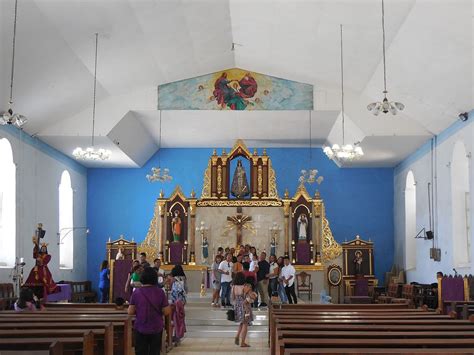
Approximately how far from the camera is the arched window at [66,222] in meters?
24.7

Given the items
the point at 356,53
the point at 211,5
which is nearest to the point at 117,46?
the point at 211,5

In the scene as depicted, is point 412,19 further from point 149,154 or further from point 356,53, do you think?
point 149,154

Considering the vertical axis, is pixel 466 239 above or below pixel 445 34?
below

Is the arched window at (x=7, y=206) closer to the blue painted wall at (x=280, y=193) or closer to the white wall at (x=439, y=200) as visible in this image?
the blue painted wall at (x=280, y=193)

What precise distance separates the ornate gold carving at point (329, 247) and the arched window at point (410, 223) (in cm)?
239

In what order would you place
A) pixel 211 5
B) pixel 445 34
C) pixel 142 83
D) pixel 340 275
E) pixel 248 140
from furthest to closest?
pixel 248 140, pixel 340 275, pixel 142 83, pixel 211 5, pixel 445 34

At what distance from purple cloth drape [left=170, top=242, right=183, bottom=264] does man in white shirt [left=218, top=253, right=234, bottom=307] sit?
6.57 m

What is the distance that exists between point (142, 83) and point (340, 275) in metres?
9.27

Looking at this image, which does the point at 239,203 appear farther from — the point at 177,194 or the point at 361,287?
the point at 361,287

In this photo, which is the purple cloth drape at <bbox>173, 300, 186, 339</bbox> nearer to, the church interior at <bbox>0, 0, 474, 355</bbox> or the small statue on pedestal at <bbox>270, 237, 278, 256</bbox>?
the church interior at <bbox>0, 0, 474, 355</bbox>

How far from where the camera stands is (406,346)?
7.04 m

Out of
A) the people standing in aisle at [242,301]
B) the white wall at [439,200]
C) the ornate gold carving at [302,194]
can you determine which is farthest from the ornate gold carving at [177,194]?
the people standing in aisle at [242,301]

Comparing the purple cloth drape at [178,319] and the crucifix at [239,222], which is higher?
the crucifix at [239,222]

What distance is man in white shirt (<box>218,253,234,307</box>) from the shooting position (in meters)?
17.6
